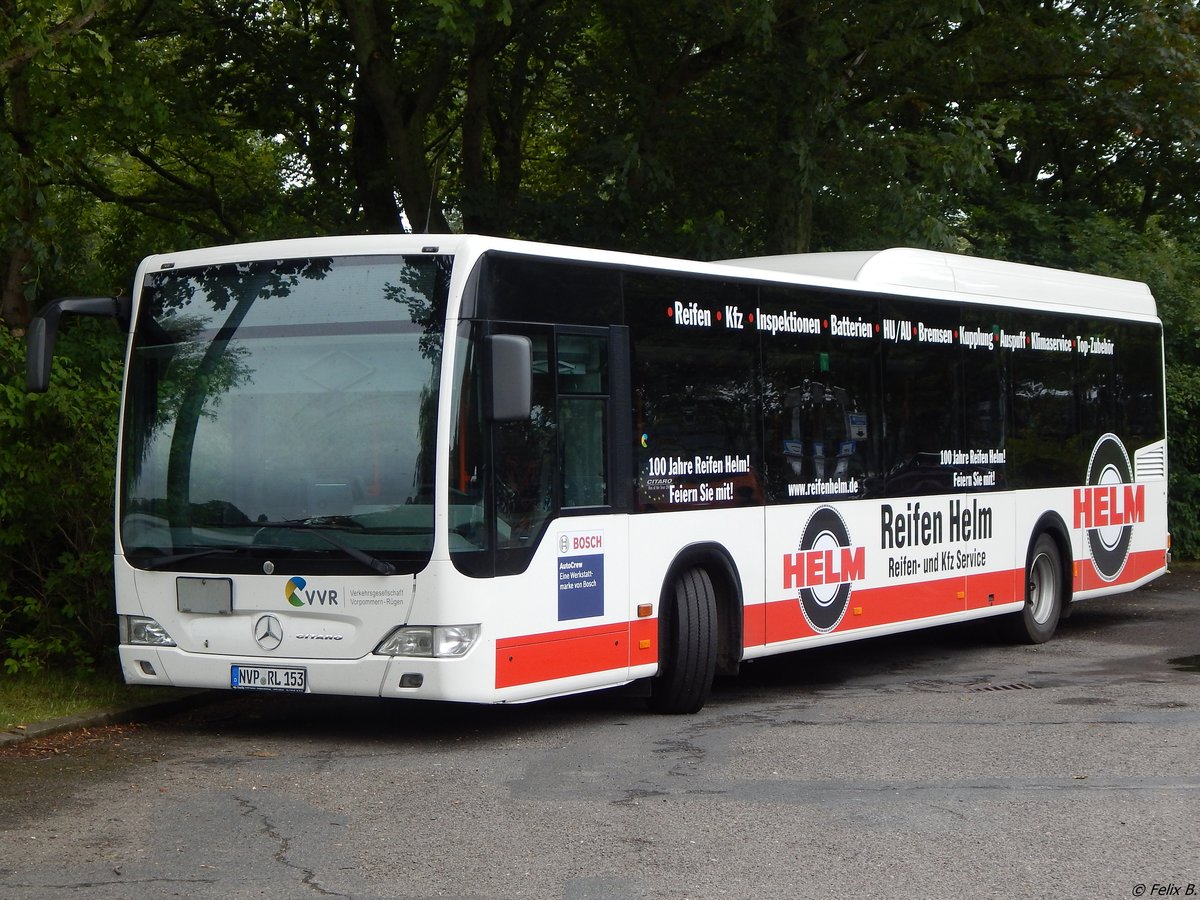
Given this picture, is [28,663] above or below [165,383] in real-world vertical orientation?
below

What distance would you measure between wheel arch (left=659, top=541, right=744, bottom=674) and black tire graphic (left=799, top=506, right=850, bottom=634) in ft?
2.54

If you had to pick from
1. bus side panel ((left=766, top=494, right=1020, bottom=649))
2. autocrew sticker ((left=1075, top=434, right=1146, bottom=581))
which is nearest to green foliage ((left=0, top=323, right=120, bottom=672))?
bus side panel ((left=766, top=494, right=1020, bottom=649))

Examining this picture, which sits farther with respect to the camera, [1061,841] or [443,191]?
[443,191]

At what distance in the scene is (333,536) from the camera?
30.5 ft

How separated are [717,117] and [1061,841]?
1222 cm

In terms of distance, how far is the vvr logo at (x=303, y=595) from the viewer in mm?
9297

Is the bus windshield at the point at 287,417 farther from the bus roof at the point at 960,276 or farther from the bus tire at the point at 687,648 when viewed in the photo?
the bus roof at the point at 960,276

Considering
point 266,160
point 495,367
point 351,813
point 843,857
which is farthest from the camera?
point 266,160

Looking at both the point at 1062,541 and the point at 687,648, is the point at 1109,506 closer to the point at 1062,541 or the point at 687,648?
the point at 1062,541

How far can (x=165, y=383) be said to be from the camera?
9938 mm

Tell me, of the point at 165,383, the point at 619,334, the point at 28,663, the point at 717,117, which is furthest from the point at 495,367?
the point at 717,117

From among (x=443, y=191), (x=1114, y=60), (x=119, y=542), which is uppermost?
(x=1114, y=60)

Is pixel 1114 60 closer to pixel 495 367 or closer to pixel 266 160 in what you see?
pixel 266 160

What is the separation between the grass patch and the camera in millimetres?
10102
